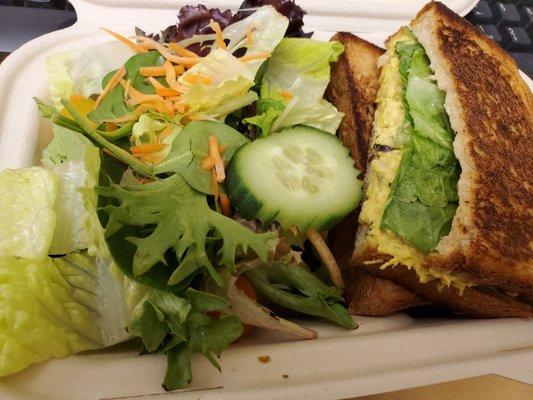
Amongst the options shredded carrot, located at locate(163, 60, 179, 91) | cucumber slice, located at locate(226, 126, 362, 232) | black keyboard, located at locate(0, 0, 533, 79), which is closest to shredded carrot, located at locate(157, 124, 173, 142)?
shredded carrot, located at locate(163, 60, 179, 91)

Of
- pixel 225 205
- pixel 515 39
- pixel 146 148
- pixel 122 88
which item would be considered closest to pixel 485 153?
pixel 225 205

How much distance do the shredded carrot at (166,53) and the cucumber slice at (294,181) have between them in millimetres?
383

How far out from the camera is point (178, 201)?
127 centimetres

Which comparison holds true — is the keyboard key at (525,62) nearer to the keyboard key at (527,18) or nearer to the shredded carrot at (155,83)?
the keyboard key at (527,18)

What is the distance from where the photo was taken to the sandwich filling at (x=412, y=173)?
1.45m

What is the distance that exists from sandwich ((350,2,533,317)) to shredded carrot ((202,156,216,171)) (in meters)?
0.49

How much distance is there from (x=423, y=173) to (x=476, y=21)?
176 centimetres

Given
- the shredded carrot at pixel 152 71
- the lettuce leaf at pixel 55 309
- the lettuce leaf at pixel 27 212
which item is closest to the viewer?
the lettuce leaf at pixel 55 309

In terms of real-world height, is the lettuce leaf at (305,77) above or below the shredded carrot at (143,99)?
above

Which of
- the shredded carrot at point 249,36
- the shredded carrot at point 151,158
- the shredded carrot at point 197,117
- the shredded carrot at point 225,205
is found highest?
the shredded carrot at point 249,36

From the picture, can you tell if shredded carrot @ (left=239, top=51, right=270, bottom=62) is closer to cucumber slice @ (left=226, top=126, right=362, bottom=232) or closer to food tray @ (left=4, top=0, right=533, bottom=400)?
cucumber slice @ (left=226, top=126, right=362, bottom=232)

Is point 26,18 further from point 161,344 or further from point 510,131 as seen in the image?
point 510,131

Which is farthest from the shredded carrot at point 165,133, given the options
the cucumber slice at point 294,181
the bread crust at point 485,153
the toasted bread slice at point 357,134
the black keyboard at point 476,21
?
the black keyboard at point 476,21

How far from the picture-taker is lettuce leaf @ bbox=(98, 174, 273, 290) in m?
1.15
